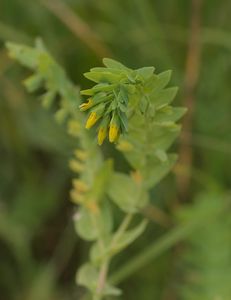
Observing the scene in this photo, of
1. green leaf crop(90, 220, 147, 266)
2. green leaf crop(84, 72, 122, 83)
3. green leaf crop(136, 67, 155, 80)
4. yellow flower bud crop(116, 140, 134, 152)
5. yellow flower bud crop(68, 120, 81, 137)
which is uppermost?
green leaf crop(136, 67, 155, 80)

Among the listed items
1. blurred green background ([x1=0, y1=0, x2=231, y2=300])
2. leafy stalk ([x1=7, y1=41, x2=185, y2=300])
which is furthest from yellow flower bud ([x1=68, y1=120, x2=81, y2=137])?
blurred green background ([x1=0, y1=0, x2=231, y2=300])

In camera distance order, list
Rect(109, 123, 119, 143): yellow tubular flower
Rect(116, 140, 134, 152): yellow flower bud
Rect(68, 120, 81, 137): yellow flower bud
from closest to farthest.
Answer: Rect(109, 123, 119, 143): yellow tubular flower, Rect(116, 140, 134, 152): yellow flower bud, Rect(68, 120, 81, 137): yellow flower bud

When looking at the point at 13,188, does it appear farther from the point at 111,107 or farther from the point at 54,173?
the point at 111,107

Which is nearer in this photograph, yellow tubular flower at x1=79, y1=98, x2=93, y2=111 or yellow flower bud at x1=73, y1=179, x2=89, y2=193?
yellow tubular flower at x1=79, y1=98, x2=93, y2=111

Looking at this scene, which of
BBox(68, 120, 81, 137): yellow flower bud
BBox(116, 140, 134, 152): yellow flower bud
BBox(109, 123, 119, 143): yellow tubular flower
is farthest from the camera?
BBox(68, 120, 81, 137): yellow flower bud

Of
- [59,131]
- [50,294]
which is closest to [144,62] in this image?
[59,131]

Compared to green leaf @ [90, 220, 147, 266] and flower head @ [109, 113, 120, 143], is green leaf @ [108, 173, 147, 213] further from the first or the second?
flower head @ [109, 113, 120, 143]

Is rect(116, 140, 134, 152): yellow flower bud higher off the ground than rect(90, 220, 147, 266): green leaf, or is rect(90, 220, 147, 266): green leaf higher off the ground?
rect(116, 140, 134, 152): yellow flower bud
